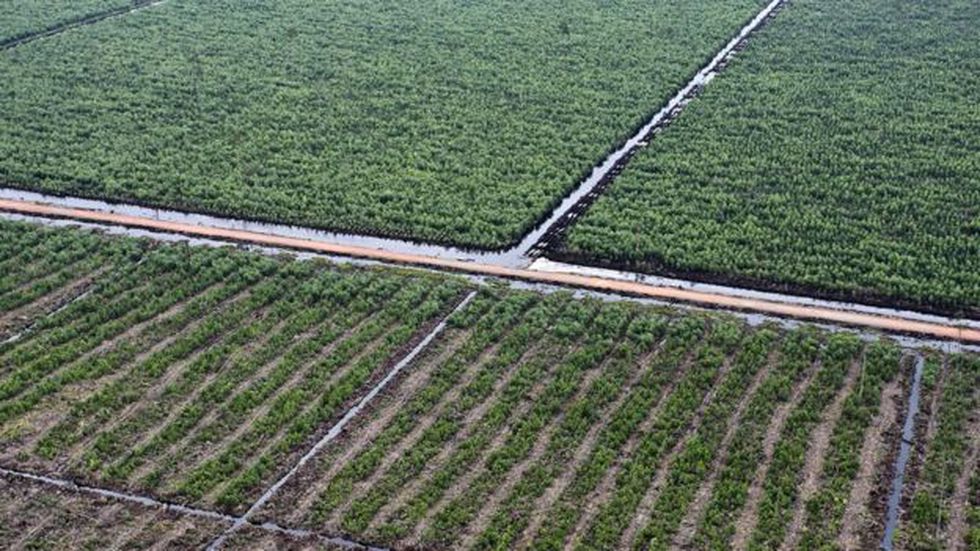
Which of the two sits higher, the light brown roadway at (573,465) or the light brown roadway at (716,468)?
the light brown roadway at (573,465)

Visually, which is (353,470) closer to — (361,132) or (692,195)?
(692,195)

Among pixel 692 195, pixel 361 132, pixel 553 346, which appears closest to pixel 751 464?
pixel 553 346

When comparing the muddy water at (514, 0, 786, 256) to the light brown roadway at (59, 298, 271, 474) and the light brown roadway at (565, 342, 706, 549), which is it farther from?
the light brown roadway at (59, 298, 271, 474)

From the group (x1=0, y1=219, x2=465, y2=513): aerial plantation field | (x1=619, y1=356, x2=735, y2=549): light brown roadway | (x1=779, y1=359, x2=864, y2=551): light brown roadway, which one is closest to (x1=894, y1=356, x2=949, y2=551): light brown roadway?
(x1=779, y1=359, x2=864, y2=551): light brown roadway

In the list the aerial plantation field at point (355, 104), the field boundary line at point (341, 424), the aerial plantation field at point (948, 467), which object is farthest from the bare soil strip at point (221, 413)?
the aerial plantation field at point (948, 467)

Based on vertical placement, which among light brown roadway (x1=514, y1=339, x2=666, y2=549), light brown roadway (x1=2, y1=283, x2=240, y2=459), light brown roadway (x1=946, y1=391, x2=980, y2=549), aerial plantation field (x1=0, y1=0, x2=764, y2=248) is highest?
aerial plantation field (x1=0, y1=0, x2=764, y2=248)

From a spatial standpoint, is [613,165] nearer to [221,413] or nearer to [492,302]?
[492,302]

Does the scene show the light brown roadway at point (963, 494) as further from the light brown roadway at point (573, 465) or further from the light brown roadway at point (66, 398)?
the light brown roadway at point (66, 398)
